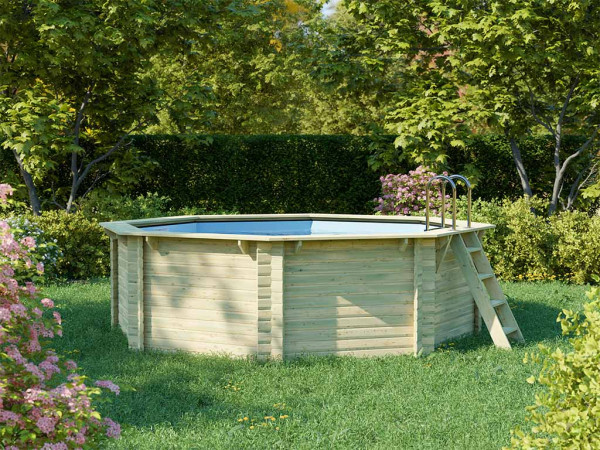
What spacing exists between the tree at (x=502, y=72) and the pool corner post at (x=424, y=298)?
6.83 meters

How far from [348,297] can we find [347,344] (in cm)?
50

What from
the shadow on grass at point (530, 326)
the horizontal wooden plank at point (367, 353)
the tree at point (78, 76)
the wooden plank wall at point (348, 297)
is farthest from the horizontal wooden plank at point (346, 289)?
the tree at point (78, 76)

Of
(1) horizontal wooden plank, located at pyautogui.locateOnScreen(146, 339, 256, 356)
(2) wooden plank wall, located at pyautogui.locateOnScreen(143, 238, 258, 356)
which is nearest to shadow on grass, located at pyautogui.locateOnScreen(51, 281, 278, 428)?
(1) horizontal wooden plank, located at pyautogui.locateOnScreen(146, 339, 256, 356)

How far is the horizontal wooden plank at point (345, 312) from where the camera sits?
23.7 feet

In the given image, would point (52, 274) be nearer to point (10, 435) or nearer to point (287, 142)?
point (287, 142)

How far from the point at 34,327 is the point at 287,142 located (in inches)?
469

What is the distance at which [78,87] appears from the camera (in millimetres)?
13930

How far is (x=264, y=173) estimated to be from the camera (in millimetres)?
15281

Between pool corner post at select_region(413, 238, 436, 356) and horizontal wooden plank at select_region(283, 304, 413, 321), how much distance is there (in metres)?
0.13

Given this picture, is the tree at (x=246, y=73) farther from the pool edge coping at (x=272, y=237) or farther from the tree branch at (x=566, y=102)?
the pool edge coping at (x=272, y=237)

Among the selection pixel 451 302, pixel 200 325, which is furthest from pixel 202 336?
pixel 451 302

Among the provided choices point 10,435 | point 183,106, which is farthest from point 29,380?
point 183,106

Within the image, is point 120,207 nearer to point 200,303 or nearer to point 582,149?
point 200,303

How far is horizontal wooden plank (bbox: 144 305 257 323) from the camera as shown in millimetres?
7281
